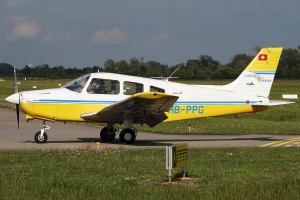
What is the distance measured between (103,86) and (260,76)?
581 centimetres

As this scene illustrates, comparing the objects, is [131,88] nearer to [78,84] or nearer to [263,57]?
[78,84]

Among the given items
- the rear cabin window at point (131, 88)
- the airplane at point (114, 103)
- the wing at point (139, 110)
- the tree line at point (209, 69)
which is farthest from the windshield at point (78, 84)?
the tree line at point (209, 69)

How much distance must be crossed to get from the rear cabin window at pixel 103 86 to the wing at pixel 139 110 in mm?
780

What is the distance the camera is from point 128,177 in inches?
400

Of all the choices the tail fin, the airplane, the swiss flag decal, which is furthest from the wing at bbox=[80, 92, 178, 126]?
the swiss flag decal

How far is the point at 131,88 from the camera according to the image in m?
19.0

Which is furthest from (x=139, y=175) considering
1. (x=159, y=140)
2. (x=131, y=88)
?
(x=159, y=140)

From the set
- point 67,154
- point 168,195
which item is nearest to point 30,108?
point 67,154

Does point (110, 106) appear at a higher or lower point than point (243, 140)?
higher

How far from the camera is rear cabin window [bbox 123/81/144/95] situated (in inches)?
746

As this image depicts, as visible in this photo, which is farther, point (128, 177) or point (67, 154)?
point (67, 154)

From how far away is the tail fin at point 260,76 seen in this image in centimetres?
2078

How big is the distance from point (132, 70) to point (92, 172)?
4461 centimetres

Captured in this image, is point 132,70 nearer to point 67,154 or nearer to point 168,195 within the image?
point 67,154
